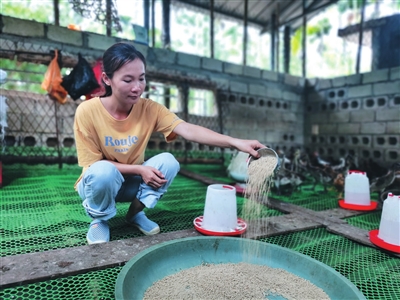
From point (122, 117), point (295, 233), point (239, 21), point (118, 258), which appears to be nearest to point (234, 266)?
point (118, 258)

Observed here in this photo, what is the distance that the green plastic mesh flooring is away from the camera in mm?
1024

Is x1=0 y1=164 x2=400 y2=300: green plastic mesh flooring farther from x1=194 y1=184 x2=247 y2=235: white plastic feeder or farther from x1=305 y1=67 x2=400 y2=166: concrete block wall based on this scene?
x1=305 y1=67 x2=400 y2=166: concrete block wall

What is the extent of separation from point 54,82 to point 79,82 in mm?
265

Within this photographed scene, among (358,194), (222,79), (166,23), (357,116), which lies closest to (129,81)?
(358,194)

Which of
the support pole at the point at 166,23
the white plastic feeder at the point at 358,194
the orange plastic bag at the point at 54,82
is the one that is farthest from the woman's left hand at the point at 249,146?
the support pole at the point at 166,23

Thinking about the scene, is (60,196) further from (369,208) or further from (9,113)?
(369,208)

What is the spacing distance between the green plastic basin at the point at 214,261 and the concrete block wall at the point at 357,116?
3732 millimetres

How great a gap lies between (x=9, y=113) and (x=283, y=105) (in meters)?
4.28

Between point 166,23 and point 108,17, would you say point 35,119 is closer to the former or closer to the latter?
point 108,17

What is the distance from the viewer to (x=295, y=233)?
1.69m

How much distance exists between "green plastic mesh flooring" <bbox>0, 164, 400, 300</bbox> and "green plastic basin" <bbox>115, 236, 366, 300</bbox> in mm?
116

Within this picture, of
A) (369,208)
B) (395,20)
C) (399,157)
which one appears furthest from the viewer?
(395,20)

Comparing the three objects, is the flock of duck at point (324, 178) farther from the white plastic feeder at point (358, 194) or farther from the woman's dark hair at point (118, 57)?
the woman's dark hair at point (118, 57)

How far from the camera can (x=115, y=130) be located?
149 cm
